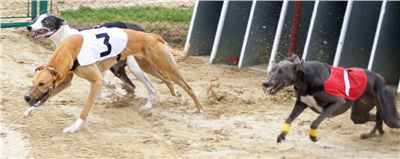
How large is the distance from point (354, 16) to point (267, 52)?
5.23 feet

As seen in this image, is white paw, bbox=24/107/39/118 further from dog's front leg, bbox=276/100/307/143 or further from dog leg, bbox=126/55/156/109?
dog's front leg, bbox=276/100/307/143

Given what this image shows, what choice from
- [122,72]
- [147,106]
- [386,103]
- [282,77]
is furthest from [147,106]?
[386,103]

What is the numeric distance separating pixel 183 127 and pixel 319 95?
1.49 meters

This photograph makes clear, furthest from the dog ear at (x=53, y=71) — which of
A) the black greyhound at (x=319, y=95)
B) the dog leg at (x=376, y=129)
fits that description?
the dog leg at (x=376, y=129)

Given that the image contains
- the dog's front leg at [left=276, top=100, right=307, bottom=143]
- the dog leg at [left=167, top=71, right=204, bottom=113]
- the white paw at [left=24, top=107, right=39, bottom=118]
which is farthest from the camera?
the dog leg at [left=167, top=71, right=204, bottom=113]

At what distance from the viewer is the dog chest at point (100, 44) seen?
6813 mm

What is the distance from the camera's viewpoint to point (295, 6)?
930cm

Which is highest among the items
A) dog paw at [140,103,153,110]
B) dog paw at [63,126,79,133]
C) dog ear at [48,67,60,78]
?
dog ear at [48,67,60,78]

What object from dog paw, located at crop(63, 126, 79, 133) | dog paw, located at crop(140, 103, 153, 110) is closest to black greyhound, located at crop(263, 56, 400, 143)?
dog paw, located at crop(63, 126, 79, 133)

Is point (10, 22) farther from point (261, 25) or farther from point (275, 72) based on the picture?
point (275, 72)

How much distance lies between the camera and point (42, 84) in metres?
6.46

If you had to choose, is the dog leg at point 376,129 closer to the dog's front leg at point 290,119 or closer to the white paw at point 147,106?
the dog's front leg at point 290,119

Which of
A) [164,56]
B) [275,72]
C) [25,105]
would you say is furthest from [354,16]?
[25,105]

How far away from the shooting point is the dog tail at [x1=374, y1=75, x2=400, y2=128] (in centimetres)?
625
